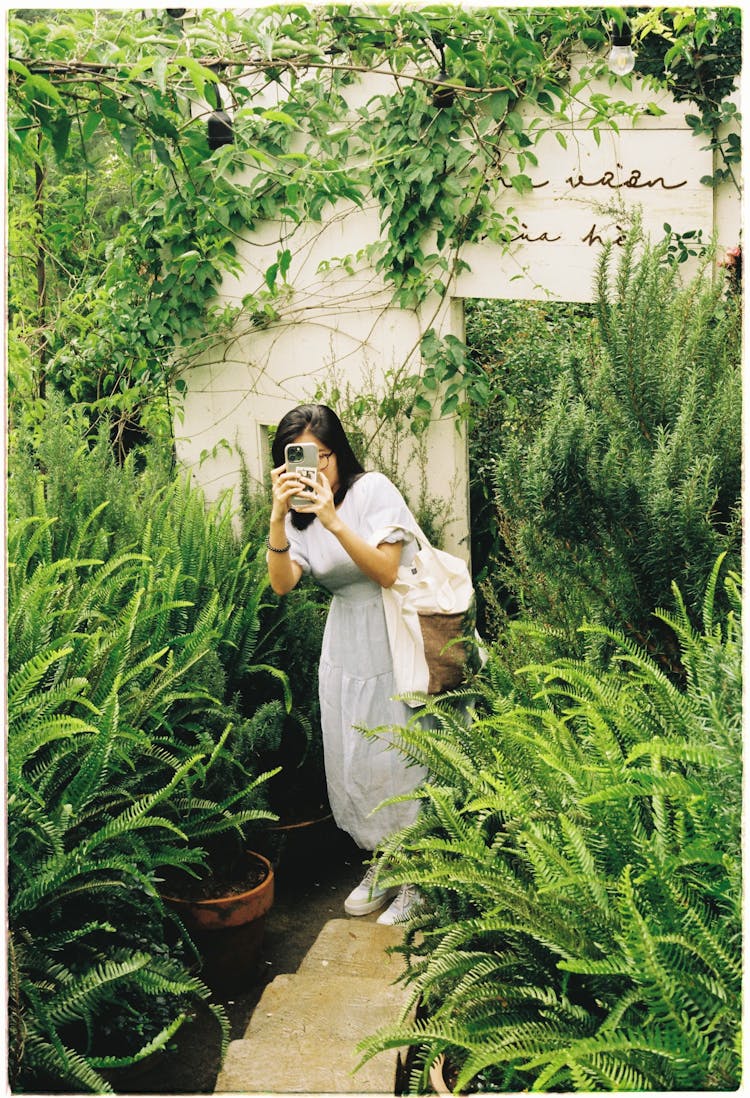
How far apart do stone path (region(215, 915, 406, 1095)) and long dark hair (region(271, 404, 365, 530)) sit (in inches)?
59.7

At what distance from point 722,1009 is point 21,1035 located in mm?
1184

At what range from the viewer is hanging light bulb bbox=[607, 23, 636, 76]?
4066 mm

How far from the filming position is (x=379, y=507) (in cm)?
357

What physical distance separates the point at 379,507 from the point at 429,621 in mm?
443

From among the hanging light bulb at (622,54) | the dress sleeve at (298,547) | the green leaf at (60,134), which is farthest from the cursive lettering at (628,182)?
the green leaf at (60,134)

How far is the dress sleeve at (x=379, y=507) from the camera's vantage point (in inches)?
140

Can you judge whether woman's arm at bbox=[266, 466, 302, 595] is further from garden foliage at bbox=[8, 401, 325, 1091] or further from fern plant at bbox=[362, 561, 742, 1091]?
fern plant at bbox=[362, 561, 742, 1091]

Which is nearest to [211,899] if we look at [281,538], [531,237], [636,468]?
[281,538]

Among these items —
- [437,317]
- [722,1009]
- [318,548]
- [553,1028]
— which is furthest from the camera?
[437,317]

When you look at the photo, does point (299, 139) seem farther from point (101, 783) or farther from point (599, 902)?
point (599, 902)

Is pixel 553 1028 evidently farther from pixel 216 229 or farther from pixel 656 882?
pixel 216 229

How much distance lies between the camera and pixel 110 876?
7.70 ft

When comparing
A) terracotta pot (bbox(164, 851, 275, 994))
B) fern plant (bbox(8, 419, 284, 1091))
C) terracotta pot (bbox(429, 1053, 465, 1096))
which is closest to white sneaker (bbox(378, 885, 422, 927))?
terracotta pot (bbox(164, 851, 275, 994))

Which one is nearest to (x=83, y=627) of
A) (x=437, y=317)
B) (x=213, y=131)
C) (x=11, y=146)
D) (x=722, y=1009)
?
(x=11, y=146)
